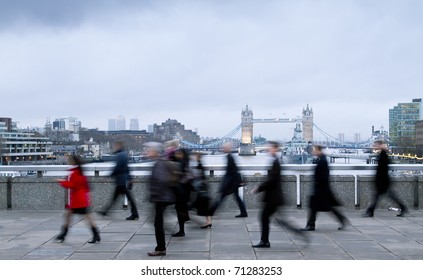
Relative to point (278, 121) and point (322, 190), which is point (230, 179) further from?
point (278, 121)

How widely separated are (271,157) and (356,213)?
455 centimetres

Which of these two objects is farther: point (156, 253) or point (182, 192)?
point (182, 192)

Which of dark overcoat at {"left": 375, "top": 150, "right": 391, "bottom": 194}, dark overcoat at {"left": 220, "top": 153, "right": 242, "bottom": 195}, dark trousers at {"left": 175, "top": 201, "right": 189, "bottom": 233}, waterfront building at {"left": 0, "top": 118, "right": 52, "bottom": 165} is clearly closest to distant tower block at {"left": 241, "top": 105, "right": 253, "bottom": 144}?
waterfront building at {"left": 0, "top": 118, "right": 52, "bottom": 165}

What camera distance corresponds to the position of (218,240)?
353 inches

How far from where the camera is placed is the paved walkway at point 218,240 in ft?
25.6

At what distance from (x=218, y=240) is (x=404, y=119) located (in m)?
123

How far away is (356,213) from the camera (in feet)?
39.5

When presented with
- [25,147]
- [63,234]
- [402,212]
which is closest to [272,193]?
[63,234]

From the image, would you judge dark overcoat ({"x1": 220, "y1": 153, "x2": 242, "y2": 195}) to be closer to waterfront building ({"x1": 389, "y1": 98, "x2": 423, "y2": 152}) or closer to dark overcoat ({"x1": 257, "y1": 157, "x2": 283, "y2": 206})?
dark overcoat ({"x1": 257, "y1": 157, "x2": 283, "y2": 206})

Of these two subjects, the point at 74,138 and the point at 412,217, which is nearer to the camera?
the point at 412,217

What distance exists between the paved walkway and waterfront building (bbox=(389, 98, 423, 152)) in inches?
3776

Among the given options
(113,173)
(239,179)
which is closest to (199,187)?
(239,179)

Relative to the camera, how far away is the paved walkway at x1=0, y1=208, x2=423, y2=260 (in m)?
7.80
